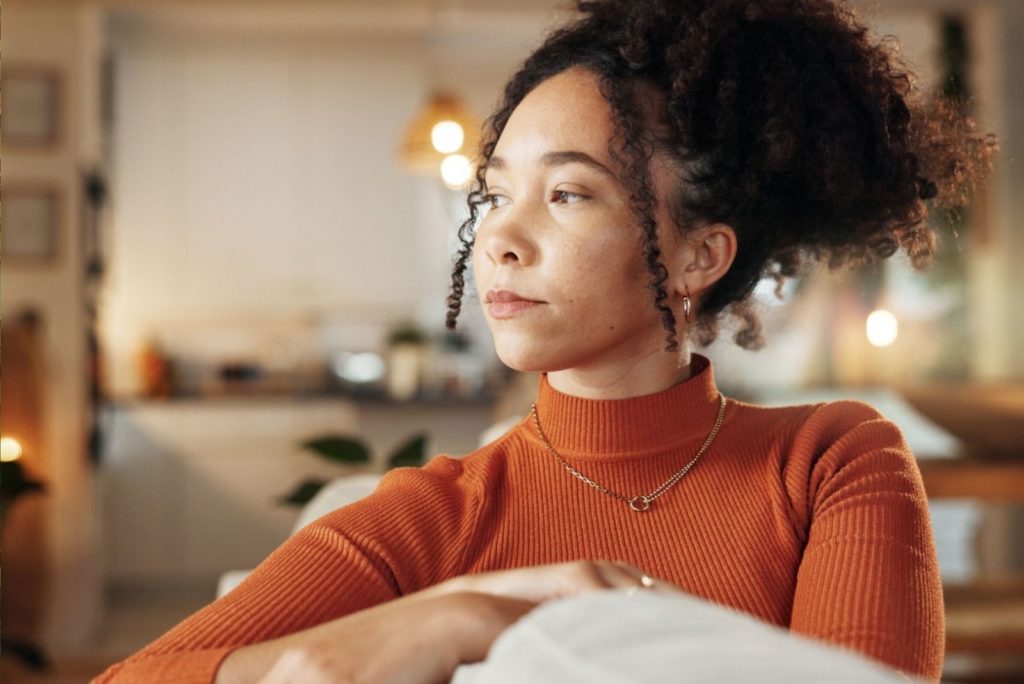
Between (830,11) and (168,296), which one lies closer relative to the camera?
(830,11)

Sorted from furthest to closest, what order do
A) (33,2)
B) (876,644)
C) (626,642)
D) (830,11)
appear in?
1. (33,2)
2. (830,11)
3. (876,644)
4. (626,642)

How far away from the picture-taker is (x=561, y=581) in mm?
735

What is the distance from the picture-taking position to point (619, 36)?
1084 mm

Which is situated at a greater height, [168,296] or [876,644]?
[876,644]

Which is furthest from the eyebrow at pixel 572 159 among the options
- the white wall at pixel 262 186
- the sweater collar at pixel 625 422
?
the white wall at pixel 262 186

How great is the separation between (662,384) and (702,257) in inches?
5.5

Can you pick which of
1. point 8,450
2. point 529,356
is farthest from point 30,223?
point 529,356

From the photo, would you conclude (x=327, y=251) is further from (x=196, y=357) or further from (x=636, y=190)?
(x=636, y=190)

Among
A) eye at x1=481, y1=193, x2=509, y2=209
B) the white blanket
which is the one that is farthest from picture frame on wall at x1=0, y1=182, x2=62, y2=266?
the white blanket

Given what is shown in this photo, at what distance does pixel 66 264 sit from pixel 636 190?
4.12m

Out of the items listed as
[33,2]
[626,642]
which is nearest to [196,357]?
[33,2]

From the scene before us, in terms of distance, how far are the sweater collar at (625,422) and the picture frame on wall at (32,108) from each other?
162 inches

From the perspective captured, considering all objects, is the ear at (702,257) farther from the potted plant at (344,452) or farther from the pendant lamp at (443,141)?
the pendant lamp at (443,141)

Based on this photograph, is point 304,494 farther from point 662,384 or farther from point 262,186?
point 262,186
